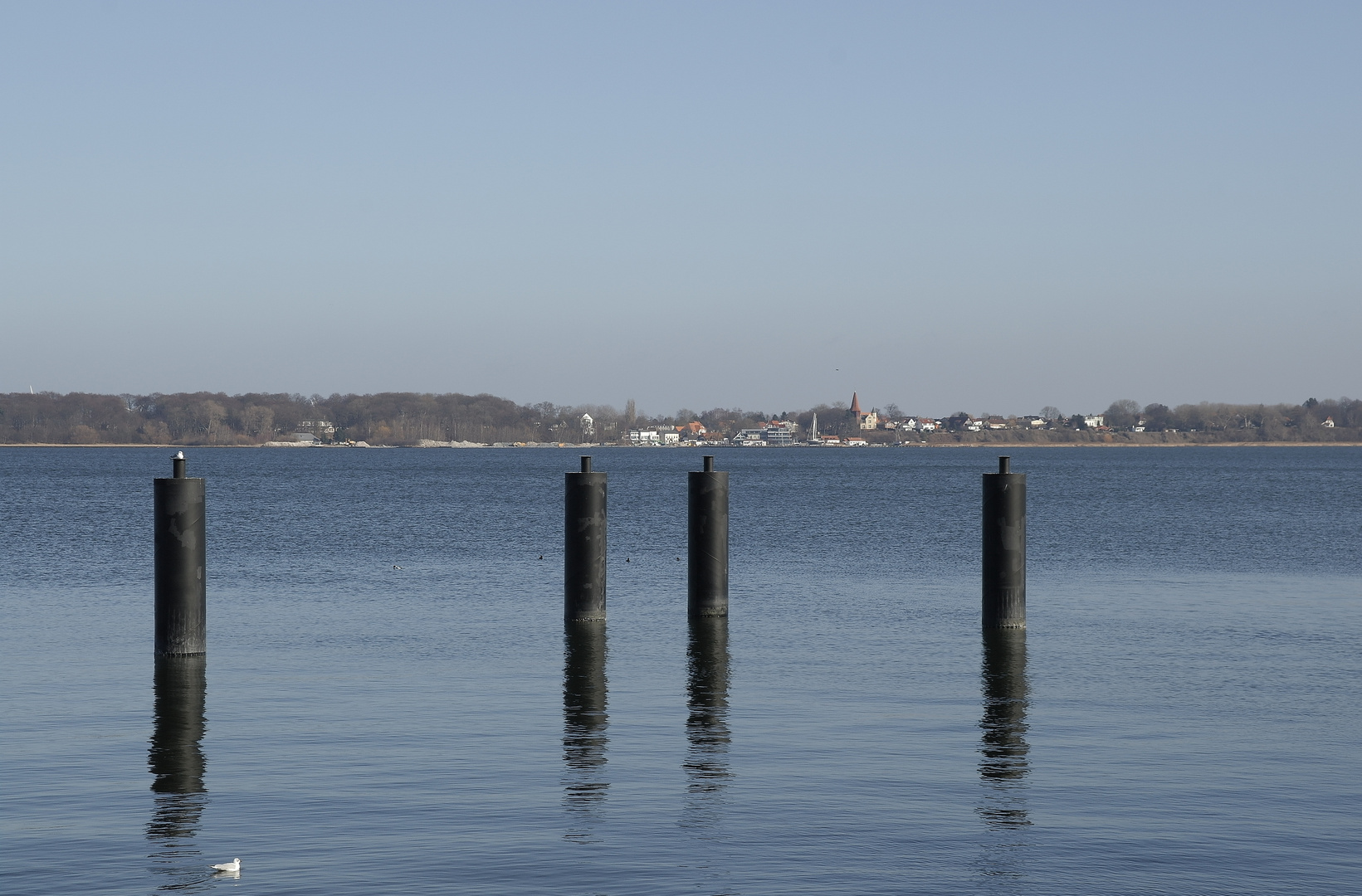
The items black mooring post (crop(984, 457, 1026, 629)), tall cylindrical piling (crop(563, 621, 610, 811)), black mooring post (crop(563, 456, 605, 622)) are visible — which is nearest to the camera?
tall cylindrical piling (crop(563, 621, 610, 811))

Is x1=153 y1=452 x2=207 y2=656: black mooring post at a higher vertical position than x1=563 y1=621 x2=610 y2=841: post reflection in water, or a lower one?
higher

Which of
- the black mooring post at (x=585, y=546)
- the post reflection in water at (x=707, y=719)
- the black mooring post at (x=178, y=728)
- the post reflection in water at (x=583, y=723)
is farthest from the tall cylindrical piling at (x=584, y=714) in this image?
the black mooring post at (x=178, y=728)

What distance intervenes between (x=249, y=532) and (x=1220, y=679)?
41.0 meters

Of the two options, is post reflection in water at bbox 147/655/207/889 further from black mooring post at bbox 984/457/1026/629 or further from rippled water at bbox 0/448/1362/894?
black mooring post at bbox 984/457/1026/629

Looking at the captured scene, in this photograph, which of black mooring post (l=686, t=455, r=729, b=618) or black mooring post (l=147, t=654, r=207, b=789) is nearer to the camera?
black mooring post (l=147, t=654, r=207, b=789)

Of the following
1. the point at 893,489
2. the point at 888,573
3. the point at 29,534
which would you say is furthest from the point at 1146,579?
the point at 893,489

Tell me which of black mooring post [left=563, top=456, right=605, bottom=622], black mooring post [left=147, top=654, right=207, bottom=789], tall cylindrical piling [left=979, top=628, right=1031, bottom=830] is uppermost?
black mooring post [left=563, top=456, right=605, bottom=622]

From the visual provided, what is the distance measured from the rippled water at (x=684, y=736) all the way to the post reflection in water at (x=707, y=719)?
6 centimetres

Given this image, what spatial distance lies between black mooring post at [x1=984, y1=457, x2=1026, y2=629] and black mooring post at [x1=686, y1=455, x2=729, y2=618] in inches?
165

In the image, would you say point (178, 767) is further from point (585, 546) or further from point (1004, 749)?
point (585, 546)

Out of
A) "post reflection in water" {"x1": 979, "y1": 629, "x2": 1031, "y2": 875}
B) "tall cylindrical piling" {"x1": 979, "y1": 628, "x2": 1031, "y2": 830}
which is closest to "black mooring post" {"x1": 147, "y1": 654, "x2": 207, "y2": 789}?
"post reflection in water" {"x1": 979, "y1": 629, "x2": 1031, "y2": 875}

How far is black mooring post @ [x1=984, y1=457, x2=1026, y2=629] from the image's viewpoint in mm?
23141

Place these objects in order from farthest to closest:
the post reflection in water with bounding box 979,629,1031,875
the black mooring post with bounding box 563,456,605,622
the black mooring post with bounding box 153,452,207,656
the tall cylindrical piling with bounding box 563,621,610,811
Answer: the black mooring post with bounding box 563,456,605,622 → the black mooring post with bounding box 153,452,207,656 → the tall cylindrical piling with bounding box 563,621,610,811 → the post reflection in water with bounding box 979,629,1031,875

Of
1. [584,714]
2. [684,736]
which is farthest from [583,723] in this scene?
[684,736]
